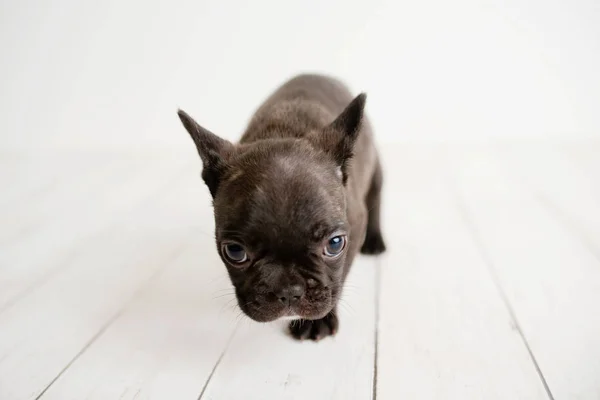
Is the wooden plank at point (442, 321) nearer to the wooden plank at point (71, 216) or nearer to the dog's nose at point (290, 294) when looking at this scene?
the dog's nose at point (290, 294)

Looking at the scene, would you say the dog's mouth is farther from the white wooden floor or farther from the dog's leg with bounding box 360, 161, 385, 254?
the dog's leg with bounding box 360, 161, 385, 254

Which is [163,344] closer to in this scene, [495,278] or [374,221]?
[374,221]

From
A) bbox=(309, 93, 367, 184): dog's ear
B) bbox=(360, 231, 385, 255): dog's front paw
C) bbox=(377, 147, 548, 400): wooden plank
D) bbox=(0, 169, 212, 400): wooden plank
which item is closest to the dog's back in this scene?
bbox=(309, 93, 367, 184): dog's ear

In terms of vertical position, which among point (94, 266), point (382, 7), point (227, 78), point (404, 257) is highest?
point (382, 7)

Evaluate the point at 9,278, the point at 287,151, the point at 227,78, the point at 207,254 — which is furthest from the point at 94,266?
the point at 227,78

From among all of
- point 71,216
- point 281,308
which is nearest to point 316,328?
point 281,308

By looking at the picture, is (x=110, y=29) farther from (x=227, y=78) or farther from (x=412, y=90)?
(x=412, y=90)
